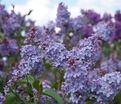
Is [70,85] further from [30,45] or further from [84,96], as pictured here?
[30,45]

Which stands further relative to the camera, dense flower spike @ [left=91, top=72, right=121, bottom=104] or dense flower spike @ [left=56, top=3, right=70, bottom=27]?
dense flower spike @ [left=56, top=3, right=70, bottom=27]

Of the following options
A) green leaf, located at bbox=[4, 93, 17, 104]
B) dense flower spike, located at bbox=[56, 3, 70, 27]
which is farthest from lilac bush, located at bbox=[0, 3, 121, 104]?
dense flower spike, located at bbox=[56, 3, 70, 27]

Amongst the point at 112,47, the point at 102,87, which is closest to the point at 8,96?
the point at 102,87

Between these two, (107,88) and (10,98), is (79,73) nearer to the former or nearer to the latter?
(107,88)

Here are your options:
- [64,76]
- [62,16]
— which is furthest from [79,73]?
[62,16]

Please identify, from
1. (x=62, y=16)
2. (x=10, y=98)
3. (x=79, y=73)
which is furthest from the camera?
(x=62, y=16)

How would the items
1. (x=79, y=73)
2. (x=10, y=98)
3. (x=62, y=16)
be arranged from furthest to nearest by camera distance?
(x=62, y=16) < (x=10, y=98) < (x=79, y=73)

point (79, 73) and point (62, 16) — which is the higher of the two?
point (62, 16)

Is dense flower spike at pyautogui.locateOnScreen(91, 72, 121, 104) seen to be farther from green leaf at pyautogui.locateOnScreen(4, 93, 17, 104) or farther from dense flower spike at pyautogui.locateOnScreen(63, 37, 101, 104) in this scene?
green leaf at pyautogui.locateOnScreen(4, 93, 17, 104)

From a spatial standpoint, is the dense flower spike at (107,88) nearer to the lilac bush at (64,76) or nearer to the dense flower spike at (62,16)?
the lilac bush at (64,76)

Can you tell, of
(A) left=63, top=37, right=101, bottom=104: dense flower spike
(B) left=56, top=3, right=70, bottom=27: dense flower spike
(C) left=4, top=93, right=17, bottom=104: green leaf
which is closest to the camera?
(A) left=63, top=37, right=101, bottom=104: dense flower spike

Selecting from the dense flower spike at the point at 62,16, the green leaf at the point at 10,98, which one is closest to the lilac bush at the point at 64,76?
the green leaf at the point at 10,98
